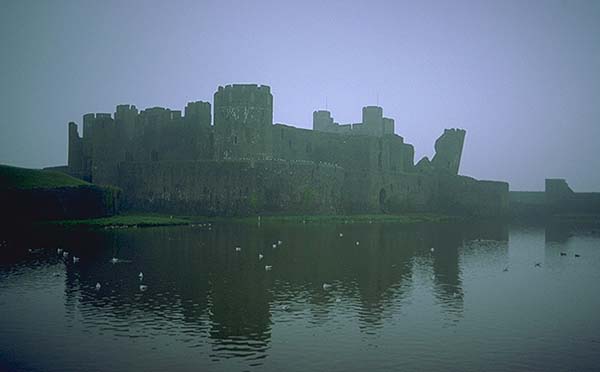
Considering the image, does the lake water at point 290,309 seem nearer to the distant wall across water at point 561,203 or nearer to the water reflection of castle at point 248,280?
the water reflection of castle at point 248,280

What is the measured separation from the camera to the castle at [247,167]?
206 ft

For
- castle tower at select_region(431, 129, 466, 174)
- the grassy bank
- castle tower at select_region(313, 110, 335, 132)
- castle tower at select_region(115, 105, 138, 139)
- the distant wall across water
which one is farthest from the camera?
castle tower at select_region(313, 110, 335, 132)

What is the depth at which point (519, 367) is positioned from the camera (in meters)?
14.0

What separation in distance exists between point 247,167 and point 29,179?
20301mm

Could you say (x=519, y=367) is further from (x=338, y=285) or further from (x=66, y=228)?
(x=66, y=228)

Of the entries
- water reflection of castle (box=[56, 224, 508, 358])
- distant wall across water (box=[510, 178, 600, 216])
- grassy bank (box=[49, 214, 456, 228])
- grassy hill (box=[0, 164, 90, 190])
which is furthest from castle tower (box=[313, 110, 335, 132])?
water reflection of castle (box=[56, 224, 508, 358])

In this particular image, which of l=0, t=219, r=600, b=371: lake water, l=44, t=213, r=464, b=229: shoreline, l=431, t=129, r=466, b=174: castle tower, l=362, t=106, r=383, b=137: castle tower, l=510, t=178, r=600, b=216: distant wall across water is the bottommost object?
l=0, t=219, r=600, b=371: lake water

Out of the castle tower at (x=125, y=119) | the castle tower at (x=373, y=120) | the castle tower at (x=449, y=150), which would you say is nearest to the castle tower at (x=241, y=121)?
the castle tower at (x=125, y=119)

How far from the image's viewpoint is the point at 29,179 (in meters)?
50.9

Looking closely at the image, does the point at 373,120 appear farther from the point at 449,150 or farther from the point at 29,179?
the point at 29,179

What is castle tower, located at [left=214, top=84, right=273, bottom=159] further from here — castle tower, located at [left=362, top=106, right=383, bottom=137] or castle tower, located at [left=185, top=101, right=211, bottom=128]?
castle tower, located at [left=362, top=106, right=383, bottom=137]

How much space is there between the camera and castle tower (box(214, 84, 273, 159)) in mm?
67812

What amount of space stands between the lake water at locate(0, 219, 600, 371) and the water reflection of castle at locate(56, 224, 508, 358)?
78 mm

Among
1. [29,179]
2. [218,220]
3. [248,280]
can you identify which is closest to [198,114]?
[218,220]
